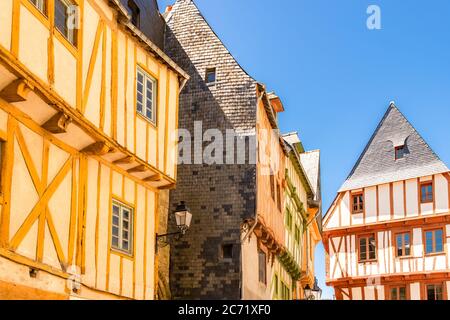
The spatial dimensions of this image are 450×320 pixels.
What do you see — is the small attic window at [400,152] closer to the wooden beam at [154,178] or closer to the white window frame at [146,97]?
the white window frame at [146,97]

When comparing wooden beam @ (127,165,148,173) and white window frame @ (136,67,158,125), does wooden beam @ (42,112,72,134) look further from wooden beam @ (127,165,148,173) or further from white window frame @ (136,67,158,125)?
white window frame @ (136,67,158,125)

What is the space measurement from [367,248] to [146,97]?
19827mm

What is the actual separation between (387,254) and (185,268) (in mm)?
15429

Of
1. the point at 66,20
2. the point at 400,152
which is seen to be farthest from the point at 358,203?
the point at 66,20

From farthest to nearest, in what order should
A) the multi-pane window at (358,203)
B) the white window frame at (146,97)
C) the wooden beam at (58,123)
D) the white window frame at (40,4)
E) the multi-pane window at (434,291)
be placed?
the multi-pane window at (358,203), the multi-pane window at (434,291), the white window frame at (146,97), the wooden beam at (58,123), the white window frame at (40,4)

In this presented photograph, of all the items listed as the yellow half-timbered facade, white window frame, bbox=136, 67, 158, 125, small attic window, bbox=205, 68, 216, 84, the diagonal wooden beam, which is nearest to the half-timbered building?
small attic window, bbox=205, 68, 216, 84

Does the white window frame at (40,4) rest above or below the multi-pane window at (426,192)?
below

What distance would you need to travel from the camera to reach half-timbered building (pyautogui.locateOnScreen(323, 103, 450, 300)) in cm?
2888

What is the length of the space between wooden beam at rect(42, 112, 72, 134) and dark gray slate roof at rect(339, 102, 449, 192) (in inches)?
896

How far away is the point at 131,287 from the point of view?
39.0 feet

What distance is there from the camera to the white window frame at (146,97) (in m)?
12.5

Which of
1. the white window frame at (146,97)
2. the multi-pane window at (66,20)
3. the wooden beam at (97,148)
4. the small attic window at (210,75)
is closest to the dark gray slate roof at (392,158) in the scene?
the small attic window at (210,75)
